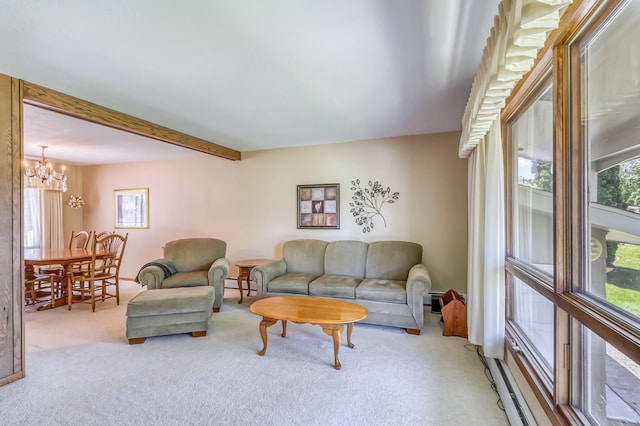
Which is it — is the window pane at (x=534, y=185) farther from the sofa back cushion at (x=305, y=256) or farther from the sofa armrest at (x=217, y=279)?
the sofa armrest at (x=217, y=279)

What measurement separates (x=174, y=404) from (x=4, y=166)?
7.33 ft

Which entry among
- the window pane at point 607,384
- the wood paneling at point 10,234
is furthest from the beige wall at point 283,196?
the wood paneling at point 10,234

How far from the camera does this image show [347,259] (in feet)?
13.7

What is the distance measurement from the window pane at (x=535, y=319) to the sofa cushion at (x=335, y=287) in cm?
167

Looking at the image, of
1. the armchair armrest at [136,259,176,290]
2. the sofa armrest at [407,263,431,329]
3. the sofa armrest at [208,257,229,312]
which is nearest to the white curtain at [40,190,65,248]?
the armchair armrest at [136,259,176,290]

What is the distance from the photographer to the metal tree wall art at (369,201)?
436 centimetres

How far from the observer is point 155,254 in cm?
581

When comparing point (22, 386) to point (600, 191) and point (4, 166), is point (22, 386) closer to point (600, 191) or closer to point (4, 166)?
point (4, 166)

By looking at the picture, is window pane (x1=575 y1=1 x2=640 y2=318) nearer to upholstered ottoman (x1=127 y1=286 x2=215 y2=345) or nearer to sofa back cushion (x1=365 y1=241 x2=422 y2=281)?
sofa back cushion (x1=365 y1=241 x2=422 y2=281)

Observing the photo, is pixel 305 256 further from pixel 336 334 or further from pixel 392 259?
pixel 336 334

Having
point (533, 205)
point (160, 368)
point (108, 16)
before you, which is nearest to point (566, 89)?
point (533, 205)

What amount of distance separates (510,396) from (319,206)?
11.0ft

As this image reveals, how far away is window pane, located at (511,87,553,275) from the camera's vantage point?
5.67 ft

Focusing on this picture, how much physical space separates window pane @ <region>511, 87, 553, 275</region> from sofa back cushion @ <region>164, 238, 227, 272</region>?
155 inches
